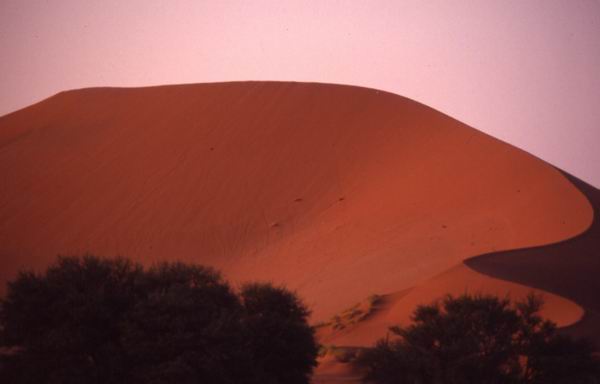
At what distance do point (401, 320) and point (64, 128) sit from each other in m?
32.6

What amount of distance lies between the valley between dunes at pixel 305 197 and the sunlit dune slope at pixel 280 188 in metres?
0.11

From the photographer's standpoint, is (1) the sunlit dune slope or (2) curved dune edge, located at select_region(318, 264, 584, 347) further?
(1) the sunlit dune slope

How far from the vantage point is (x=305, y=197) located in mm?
39594

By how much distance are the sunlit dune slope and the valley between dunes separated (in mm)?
108

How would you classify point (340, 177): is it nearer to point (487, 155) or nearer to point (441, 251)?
point (487, 155)

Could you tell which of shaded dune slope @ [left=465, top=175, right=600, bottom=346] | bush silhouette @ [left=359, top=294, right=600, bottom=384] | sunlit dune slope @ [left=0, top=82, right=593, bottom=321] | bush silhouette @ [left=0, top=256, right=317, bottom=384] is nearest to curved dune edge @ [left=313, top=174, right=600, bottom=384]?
shaded dune slope @ [left=465, top=175, right=600, bottom=346]

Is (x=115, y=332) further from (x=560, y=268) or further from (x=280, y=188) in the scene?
(x=280, y=188)

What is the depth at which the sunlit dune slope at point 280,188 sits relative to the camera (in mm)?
32500

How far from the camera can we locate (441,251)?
103ft

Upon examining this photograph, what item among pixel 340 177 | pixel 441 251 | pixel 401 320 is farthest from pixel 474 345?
pixel 340 177

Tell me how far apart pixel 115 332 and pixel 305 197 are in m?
25.2

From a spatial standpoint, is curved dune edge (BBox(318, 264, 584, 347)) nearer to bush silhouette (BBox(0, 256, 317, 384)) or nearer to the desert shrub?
the desert shrub

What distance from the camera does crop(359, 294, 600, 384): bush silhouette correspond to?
1589cm

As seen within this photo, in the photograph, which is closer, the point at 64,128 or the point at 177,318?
the point at 177,318
